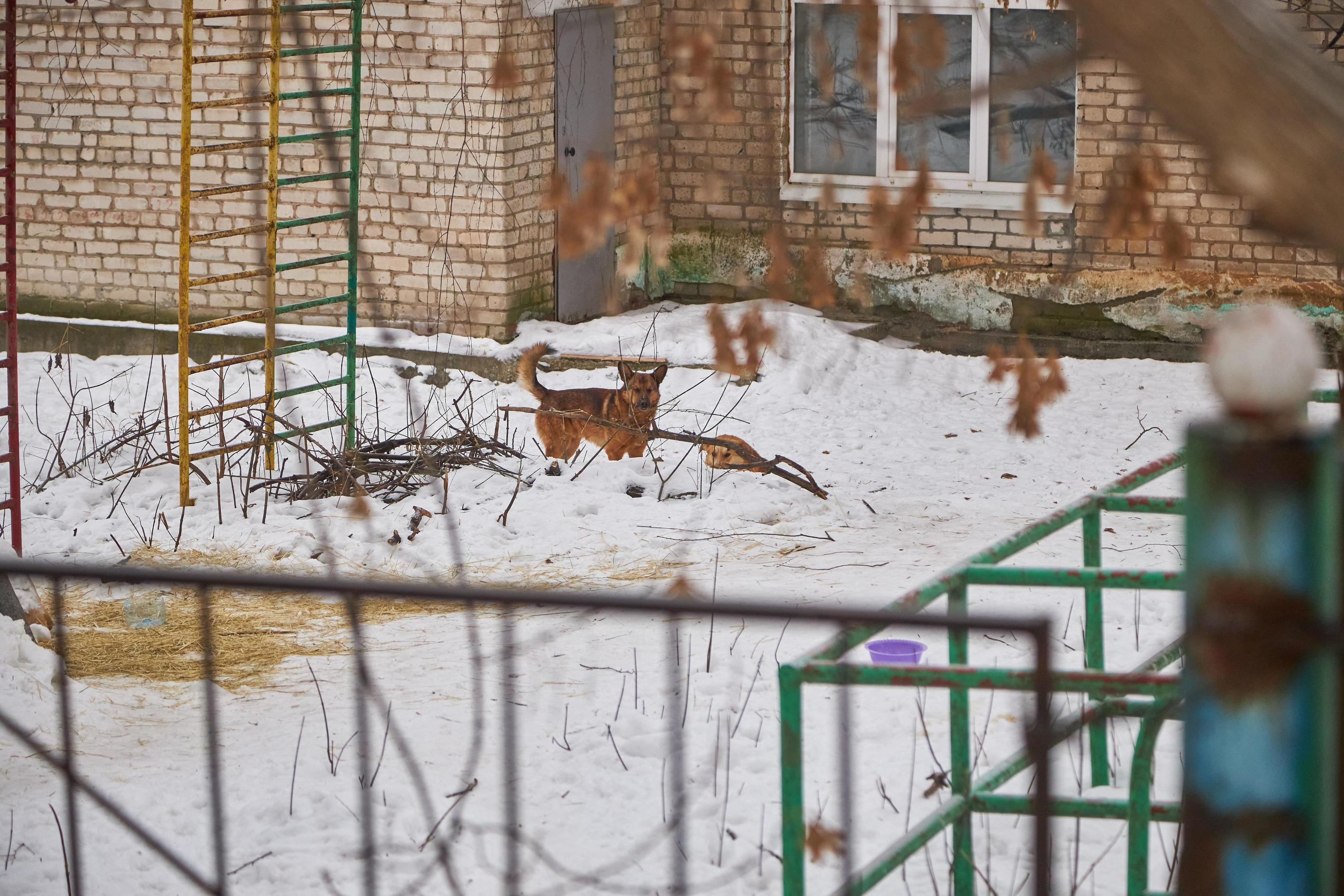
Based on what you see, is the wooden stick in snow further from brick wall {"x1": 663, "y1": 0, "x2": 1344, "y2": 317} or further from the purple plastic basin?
brick wall {"x1": 663, "y1": 0, "x2": 1344, "y2": 317}

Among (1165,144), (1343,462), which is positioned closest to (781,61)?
(1165,144)

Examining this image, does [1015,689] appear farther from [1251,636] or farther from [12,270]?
[12,270]

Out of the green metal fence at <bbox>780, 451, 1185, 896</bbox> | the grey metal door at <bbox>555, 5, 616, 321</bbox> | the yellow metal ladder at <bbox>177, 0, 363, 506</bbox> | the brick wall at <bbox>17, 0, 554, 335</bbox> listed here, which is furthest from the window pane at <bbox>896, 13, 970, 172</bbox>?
the green metal fence at <bbox>780, 451, 1185, 896</bbox>

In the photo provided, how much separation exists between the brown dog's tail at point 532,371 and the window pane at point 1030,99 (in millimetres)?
3578

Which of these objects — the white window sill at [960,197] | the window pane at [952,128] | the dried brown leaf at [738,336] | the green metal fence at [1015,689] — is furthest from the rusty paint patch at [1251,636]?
the window pane at [952,128]

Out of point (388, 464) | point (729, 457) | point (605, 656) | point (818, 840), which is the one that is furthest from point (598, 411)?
point (818, 840)

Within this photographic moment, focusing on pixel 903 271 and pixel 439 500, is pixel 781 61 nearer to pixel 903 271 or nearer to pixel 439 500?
pixel 903 271

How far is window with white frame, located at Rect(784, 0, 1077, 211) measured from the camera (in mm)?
9812

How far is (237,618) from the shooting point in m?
5.89

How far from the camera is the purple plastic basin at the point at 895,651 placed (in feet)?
15.5

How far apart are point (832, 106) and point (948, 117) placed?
747 mm

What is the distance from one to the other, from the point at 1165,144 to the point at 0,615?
23.7ft

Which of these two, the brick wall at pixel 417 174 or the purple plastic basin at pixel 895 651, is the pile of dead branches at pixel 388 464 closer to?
the brick wall at pixel 417 174

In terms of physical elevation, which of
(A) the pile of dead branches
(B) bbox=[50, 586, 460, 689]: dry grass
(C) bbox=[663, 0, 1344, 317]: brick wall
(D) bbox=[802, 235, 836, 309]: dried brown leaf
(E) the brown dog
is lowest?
(B) bbox=[50, 586, 460, 689]: dry grass
